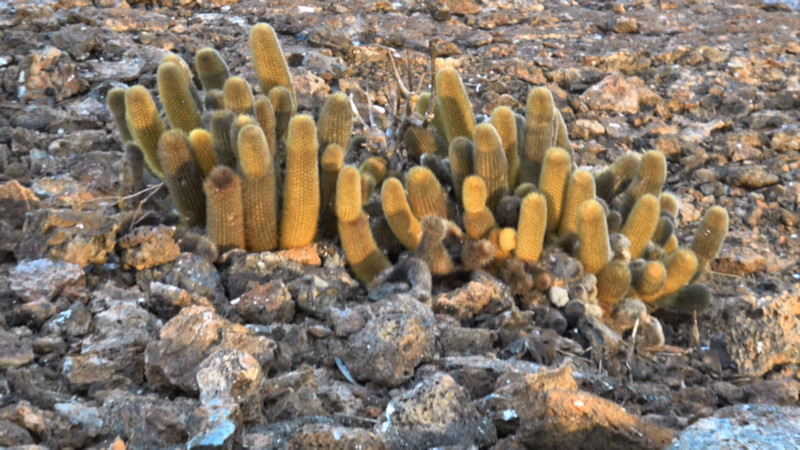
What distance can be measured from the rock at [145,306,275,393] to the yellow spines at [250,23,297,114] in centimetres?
183

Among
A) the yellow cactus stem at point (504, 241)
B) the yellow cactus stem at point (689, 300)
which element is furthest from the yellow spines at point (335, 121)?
the yellow cactus stem at point (689, 300)

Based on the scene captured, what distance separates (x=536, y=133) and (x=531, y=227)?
683 mm

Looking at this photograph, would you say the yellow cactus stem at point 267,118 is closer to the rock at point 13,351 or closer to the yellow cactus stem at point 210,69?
the yellow cactus stem at point 210,69

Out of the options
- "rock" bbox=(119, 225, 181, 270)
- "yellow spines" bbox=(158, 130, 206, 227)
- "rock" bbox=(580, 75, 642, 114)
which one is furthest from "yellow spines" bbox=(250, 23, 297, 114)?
"rock" bbox=(580, 75, 642, 114)

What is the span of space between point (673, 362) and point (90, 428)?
2.57 m

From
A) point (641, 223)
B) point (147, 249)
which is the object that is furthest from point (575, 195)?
point (147, 249)

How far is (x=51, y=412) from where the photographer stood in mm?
2766

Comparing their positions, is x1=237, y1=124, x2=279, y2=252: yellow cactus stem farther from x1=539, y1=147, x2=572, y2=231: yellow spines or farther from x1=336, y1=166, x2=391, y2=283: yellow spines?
x1=539, y1=147, x2=572, y2=231: yellow spines

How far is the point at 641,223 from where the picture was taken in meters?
4.45

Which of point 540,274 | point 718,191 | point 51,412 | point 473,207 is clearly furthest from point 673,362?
point 51,412

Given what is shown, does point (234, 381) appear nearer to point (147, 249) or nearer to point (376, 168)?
point (147, 249)

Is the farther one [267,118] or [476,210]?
[267,118]

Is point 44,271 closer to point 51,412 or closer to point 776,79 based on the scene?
point 51,412

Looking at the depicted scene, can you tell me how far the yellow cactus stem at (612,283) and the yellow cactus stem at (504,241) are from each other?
0.45 metres
